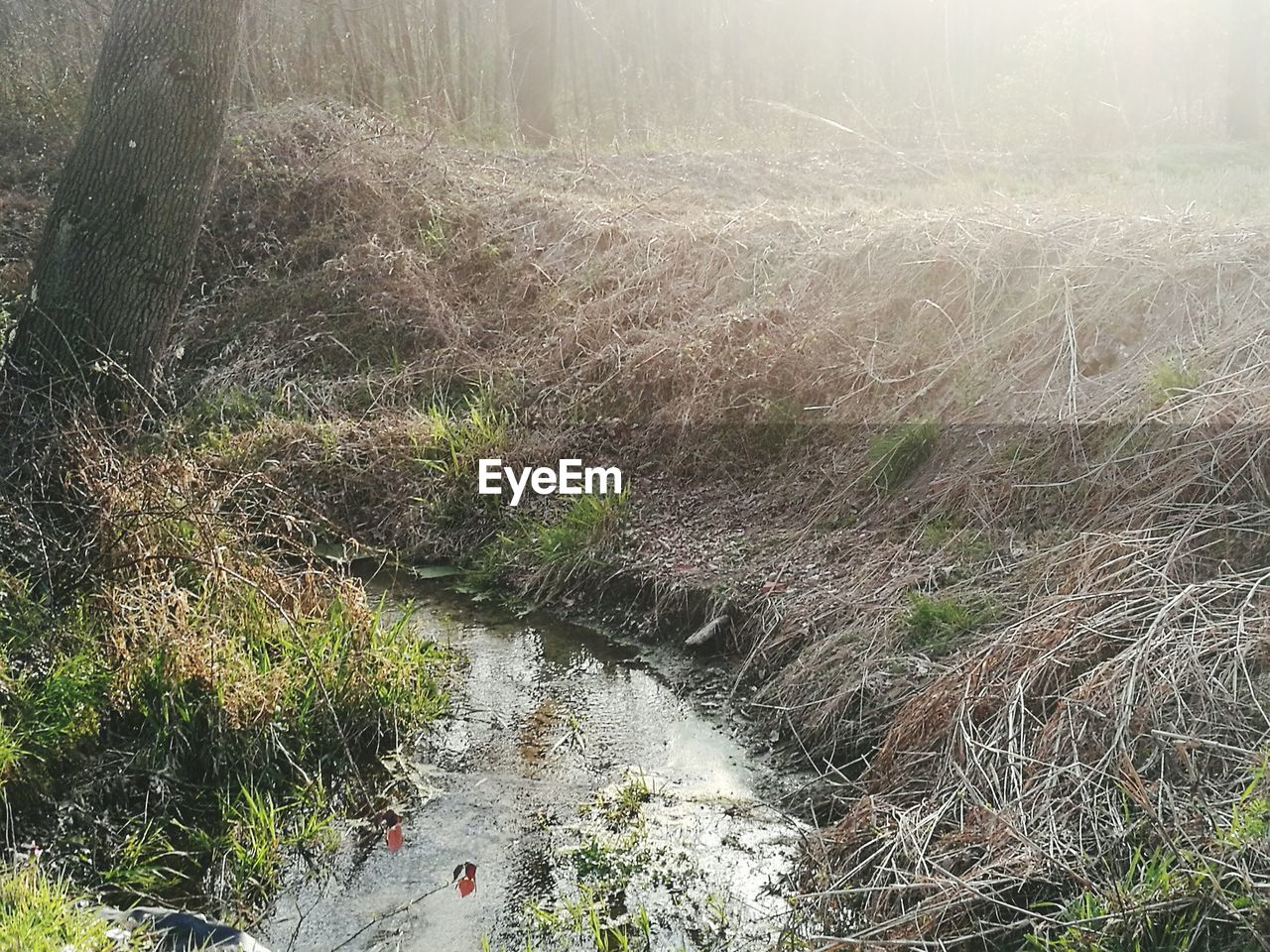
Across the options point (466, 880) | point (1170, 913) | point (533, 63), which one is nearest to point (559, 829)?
point (466, 880)

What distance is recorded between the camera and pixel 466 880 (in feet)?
12.7

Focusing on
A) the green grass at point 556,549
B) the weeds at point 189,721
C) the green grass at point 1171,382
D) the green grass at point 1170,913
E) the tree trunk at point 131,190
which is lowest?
the green grass at point 556,549

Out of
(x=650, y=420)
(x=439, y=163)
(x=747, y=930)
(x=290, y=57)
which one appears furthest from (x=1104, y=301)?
(x=290, y=57)

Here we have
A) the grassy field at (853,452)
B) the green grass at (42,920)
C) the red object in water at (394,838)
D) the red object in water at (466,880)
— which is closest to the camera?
the green grass at (42,920)

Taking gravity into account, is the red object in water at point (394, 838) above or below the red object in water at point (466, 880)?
below

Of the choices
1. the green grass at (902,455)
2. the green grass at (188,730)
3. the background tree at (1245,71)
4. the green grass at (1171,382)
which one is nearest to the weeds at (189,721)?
the green grass at (188,730)

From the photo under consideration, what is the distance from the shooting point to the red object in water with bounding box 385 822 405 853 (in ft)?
13.6

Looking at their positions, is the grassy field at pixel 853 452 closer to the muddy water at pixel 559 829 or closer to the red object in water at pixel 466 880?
the muddy water at pixel 559 829

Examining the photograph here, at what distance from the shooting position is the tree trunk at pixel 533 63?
574 inches

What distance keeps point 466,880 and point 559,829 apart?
527 millimetres

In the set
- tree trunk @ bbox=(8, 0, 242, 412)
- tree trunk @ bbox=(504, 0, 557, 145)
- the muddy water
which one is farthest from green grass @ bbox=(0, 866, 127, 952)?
tree trunk @ bbox=(504, 0, 557, 145)

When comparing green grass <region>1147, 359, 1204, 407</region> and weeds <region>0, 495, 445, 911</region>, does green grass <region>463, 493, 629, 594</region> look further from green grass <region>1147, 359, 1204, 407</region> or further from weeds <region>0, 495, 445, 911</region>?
green grass <region>1147, 359, 1204, 407</region>

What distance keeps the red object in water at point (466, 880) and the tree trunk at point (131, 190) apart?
134 inches

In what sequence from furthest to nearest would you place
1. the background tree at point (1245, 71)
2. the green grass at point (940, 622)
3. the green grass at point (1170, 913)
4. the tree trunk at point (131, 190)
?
the background tree at point (1245, 71) < the tree trunk at point (131, 190) < the green grass at point (940, 622) < the green grass at point (1170, 913)
